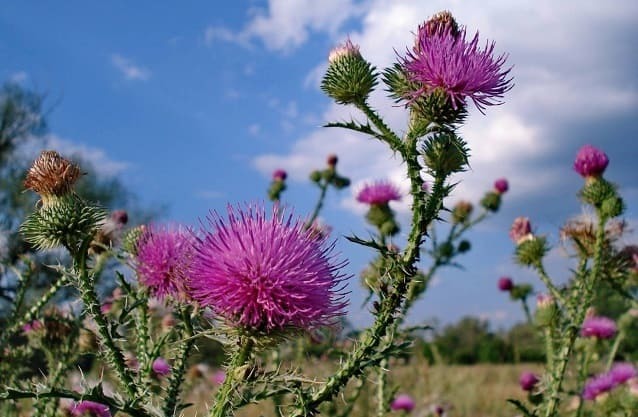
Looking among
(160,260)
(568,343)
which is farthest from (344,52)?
(568,343)

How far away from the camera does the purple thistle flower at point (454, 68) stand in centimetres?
275

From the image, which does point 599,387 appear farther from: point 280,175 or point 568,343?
point 280,175

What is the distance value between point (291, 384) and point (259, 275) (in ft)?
1.12

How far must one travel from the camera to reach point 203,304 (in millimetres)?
2201

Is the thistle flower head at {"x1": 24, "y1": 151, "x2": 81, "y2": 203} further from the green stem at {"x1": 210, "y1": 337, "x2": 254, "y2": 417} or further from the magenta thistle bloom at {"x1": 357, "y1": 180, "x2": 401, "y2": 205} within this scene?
the magenta thistle bloom at {"x1": 357, "y1": 180, "x2": 401, "y2": 205}

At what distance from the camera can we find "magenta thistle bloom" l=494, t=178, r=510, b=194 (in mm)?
8734

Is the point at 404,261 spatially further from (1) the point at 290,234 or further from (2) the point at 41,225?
(2) the point at 41,225

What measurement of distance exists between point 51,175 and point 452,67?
1.60 meters

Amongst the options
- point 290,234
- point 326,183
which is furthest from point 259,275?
point 326,183

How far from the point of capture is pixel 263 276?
7.16 feet

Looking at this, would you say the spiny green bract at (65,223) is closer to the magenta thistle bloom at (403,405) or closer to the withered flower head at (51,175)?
the withered flower head at (51,175)

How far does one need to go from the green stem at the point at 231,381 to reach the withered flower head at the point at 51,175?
3.41 feet

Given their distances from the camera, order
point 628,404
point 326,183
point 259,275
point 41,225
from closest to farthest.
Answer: point 259,275 → point 41,225 → point 628,404 → point 326,183

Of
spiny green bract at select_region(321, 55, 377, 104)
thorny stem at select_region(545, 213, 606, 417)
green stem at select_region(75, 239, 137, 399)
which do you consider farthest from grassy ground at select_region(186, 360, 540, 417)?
green stem at select_region(75, 239, 137, 399)
